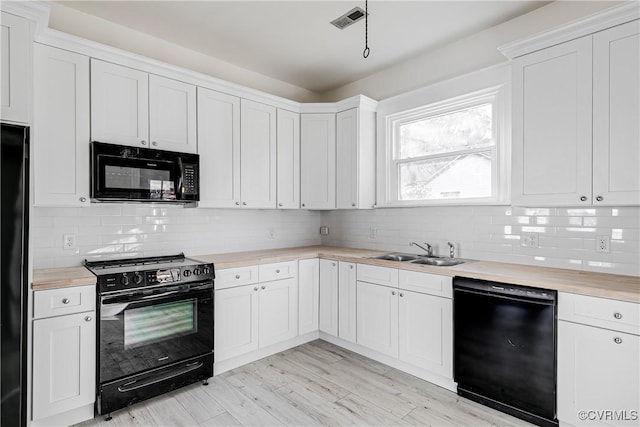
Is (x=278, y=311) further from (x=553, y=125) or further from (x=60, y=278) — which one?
(x=553, y=125)

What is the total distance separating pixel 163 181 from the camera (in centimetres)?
281

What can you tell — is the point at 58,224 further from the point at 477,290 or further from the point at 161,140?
the point at 477,290

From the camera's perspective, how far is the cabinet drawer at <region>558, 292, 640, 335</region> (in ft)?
6.01

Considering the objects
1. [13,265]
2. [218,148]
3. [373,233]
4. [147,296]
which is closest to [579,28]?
[373,233]

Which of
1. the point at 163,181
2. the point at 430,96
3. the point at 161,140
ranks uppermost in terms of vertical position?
the point at 430,96

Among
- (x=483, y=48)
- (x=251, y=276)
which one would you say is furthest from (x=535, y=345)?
(x=483, y=48)

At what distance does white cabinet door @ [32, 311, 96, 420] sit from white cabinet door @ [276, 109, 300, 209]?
2.02m

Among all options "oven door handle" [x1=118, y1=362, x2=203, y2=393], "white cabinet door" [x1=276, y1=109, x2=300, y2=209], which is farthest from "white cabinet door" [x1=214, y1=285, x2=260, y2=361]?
"white cabinet door" [x1=276, y1=109, x2=300, y2=209]

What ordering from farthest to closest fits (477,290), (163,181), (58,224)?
1. (163,181)
2. (58,224)
3. (477,290)

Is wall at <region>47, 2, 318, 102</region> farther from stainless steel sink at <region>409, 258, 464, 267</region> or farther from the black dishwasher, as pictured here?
the black dishwasher

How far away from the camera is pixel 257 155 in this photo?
138 inches

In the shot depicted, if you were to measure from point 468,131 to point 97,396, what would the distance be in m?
3.48

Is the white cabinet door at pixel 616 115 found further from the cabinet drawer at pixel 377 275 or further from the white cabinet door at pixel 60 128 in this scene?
the white cabinet door at pixel 60 128

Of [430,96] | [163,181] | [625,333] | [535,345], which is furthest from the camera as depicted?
[430,96]
